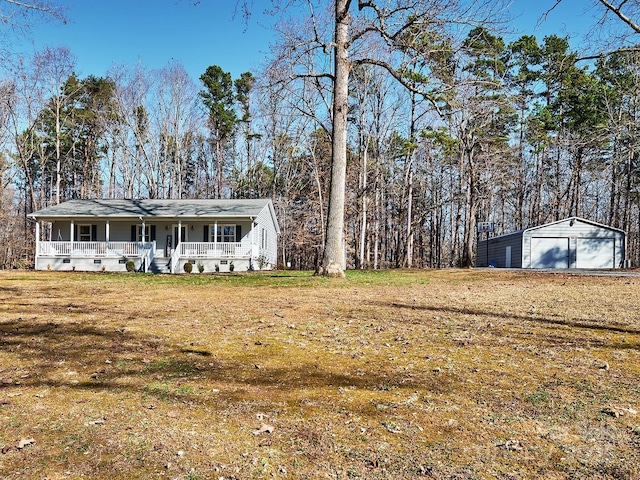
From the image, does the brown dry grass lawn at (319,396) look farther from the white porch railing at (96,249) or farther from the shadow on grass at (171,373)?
the white porch railing at (96,249)

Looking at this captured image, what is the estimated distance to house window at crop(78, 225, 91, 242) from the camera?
25.2 metres

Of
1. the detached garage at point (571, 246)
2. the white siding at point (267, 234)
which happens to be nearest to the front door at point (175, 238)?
the white siding at point (267, 234)

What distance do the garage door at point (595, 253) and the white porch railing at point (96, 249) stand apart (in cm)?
2557

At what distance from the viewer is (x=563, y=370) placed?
367cm

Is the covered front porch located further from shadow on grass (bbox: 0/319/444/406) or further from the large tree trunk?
shadow on grass (bbox: 0/319/444/406)

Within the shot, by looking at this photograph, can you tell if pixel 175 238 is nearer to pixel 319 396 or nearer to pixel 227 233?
pixel 227 233

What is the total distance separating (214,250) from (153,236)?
4.32m

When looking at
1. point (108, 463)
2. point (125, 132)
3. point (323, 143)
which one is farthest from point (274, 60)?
point (125, 132)

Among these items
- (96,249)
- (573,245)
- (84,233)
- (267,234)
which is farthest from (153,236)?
(573,245)

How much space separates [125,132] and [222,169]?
8.44 metres

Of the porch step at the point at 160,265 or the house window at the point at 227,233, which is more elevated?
the house window at the point at 227,233

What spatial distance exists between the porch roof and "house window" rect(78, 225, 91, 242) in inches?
44.1

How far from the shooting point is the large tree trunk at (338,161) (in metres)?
12.2

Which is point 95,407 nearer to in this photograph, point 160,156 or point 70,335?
point 70,335
